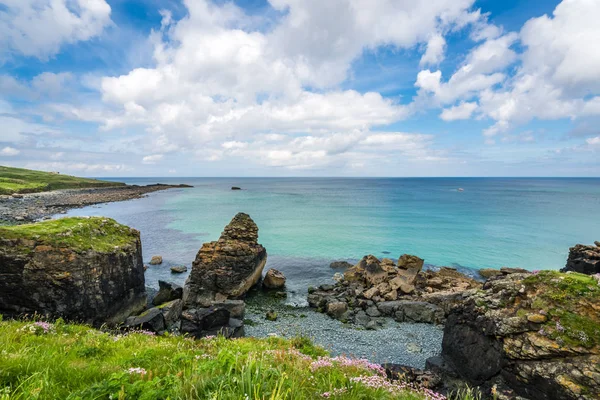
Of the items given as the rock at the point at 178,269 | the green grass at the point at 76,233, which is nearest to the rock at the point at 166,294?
the green grass at the point at 76,233

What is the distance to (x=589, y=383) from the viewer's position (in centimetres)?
857

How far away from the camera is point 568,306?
1036 centimetres

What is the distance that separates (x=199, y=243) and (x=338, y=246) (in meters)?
23.4

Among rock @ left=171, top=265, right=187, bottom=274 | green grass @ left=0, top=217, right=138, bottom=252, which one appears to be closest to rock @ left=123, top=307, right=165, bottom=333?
green grass @ left=0, top=217, right=138, bottom=252

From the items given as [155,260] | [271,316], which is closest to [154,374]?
[271,316]

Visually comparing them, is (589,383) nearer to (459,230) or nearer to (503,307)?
(503,307)

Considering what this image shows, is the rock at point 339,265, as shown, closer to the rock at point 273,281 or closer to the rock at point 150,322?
the rock at point 273,281

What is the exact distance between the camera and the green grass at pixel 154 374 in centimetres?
388

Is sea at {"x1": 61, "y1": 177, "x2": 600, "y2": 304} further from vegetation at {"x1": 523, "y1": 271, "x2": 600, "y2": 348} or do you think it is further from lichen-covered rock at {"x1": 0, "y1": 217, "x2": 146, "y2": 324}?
vegetation at {"x1": 523, "y1": 271, "x2": 600, "y2": 348}

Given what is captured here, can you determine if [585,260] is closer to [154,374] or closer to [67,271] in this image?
[154,374]

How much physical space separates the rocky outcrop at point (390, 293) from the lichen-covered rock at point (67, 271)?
15314 mm

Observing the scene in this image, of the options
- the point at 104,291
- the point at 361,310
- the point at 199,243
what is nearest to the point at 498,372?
the point at 361,310

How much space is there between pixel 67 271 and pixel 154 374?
14.5 meters

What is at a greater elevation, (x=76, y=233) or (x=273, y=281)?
(x=76, y=233)
